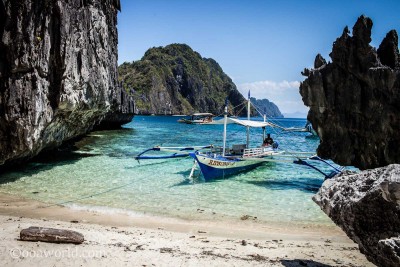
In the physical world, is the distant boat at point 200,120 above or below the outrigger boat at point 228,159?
above

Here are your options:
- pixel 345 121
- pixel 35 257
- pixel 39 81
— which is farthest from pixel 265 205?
pixel 39 81

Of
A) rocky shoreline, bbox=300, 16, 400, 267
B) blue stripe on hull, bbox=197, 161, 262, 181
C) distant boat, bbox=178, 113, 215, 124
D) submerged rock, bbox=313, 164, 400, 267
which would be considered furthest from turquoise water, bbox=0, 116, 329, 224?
submerged rock, bbox=313, 164, 400, 267

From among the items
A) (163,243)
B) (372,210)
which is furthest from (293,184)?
(372,210)

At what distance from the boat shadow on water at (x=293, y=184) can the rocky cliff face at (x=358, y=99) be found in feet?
6.51

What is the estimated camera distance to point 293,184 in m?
18.8

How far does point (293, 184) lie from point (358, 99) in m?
6.04

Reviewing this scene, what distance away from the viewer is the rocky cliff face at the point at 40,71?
Answer: 14648mm

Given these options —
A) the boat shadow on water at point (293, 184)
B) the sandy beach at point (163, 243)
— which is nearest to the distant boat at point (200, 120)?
the boat shadow on water at point (293, 184)

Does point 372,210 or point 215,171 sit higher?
point 372,210

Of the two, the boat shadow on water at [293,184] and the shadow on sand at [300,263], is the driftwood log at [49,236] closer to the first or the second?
the shadow on sand at [300,263]

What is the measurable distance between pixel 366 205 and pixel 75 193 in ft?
42.3

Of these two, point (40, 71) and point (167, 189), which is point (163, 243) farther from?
point (40, 71)

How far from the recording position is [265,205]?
13.9 m

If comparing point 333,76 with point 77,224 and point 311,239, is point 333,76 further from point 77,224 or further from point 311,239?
point 77,224
